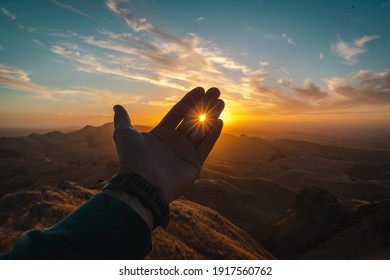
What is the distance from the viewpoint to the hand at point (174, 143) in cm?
409

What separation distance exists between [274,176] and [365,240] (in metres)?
67.5

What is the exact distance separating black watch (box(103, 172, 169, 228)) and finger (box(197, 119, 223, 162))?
6.19ft

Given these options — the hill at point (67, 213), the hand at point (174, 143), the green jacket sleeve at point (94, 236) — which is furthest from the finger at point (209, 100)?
the hill at point (67, 213)

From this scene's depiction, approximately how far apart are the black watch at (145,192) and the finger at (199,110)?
2099 millimetres

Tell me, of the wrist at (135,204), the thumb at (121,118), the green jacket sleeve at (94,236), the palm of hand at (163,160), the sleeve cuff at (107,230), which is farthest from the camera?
the thumb at (121,118)

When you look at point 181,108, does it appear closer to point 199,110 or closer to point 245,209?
point 199,110

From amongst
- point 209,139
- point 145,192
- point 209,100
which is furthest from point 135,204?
point 209,100

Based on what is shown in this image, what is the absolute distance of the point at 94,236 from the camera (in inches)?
98.8

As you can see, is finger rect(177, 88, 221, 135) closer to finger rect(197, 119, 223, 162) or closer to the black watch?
finger rect(197, 119, 223, 162)

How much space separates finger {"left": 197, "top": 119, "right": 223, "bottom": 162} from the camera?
16.8ft

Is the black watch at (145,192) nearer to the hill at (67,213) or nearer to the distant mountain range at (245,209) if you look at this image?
the hill at (67,213)

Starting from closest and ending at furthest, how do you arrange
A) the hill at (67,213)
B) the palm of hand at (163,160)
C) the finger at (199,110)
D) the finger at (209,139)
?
the palm of hand at (163,160), the finger at (209,139), the finger at (199,110), the hill at (67,213)

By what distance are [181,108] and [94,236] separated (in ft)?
10.7

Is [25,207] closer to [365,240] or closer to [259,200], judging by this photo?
[365,240]
